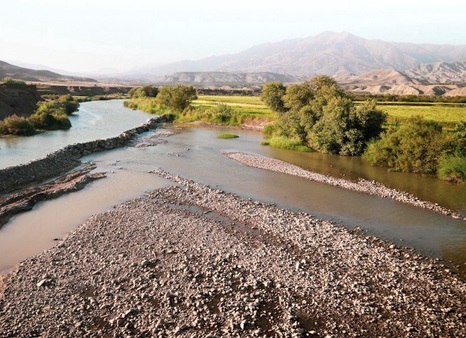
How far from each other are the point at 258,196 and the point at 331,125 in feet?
63.2

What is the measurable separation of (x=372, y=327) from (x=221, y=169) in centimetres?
2357

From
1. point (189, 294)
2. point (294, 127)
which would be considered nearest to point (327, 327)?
point (189, 294)

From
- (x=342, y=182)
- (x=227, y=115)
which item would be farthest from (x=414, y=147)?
(x=227, y=115)

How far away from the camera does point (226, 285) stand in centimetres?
1414

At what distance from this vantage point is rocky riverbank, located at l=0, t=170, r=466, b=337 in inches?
468

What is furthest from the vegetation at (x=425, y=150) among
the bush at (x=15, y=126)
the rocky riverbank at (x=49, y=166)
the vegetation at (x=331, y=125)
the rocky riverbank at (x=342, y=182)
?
the bush at (x=15, y=126)

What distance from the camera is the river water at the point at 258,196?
18.9m

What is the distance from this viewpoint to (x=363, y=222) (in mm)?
21609

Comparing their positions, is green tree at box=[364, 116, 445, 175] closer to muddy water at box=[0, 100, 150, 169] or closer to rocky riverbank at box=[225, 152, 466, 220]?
rocky riverbank at box=[225, 152, 466, 220]

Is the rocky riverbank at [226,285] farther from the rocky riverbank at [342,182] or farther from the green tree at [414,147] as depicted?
the green tree at [414,147]

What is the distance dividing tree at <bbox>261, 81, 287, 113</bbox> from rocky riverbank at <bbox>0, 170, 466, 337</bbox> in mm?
44147

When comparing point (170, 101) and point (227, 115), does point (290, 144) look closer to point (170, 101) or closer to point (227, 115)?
point (227, 115)

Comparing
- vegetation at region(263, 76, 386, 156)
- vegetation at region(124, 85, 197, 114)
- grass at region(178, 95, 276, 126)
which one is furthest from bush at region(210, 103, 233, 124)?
vegetation at region(263, 76, 386, 156)

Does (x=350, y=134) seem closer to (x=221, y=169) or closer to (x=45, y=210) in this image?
(x=221, y=169)
